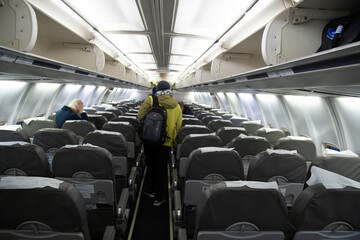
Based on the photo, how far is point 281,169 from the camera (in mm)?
2584

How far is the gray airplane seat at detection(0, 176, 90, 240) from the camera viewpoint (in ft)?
4.64

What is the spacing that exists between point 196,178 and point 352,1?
2519mm

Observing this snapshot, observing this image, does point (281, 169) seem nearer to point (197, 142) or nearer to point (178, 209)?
point (197, 142)

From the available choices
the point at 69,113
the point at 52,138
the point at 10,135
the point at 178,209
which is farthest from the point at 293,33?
the point at 69,113

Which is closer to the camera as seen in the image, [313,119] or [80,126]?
[80,126]

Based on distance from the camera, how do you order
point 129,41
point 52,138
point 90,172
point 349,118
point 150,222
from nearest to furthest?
point 90,172 < point 52,138 < point 150,222 < point 349,118 < point 129,41

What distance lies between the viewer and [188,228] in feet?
9.71

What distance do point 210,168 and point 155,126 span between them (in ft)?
6.03

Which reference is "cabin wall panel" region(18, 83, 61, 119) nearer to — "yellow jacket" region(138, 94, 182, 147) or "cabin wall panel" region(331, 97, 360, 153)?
"yellow jacket" region(138, 94, 182, 147)

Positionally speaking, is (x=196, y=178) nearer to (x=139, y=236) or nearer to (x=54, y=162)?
(x=54, y=162)

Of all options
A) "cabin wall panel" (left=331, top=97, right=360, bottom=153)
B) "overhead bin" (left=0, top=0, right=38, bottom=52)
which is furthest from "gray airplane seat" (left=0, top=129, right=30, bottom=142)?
"cabin wall panel" (left=331, top=97, right=360, bottom=153)

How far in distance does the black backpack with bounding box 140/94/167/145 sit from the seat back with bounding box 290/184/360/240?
9.34 feet

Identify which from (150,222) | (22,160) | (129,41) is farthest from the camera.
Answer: (129,41)

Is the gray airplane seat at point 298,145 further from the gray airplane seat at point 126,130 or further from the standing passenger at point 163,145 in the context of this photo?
the gray airplane seat at point 126,130
